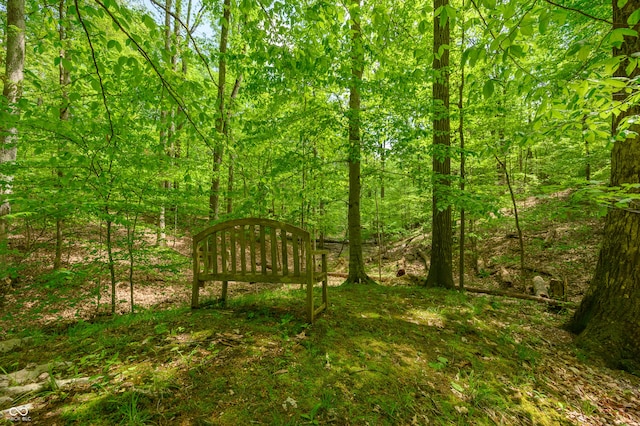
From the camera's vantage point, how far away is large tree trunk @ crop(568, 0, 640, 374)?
3375 mm

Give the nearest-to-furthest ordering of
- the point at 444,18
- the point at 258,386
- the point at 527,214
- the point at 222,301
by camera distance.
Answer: the point at 444,18, the point at 258,386, the point at 222,301, the point at 527,214

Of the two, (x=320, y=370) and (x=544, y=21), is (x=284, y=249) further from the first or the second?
(x=544, y=21)

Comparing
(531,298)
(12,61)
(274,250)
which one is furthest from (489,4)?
(12,61)

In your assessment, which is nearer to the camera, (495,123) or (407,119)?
(407,119)

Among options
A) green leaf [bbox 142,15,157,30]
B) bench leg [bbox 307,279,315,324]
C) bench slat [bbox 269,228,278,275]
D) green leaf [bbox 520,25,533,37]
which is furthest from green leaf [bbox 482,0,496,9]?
bench leg [bbox 307,279,315,324]

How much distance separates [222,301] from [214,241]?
3.67 ft

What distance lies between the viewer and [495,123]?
6.73 m

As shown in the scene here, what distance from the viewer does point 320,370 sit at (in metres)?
2.40

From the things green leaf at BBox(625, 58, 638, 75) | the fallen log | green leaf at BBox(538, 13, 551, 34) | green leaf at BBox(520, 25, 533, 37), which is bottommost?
the fallen log

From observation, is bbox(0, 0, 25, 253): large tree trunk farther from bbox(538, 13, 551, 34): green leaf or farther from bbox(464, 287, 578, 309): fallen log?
bbox(464, 287, 578, 309): fallen log

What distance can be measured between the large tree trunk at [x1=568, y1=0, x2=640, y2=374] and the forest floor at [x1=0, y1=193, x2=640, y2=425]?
0.95 feet

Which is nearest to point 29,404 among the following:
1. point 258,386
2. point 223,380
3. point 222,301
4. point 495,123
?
point 223,380

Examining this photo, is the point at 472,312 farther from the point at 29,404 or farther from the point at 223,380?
the point at 29,404

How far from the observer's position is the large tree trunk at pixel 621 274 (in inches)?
133
